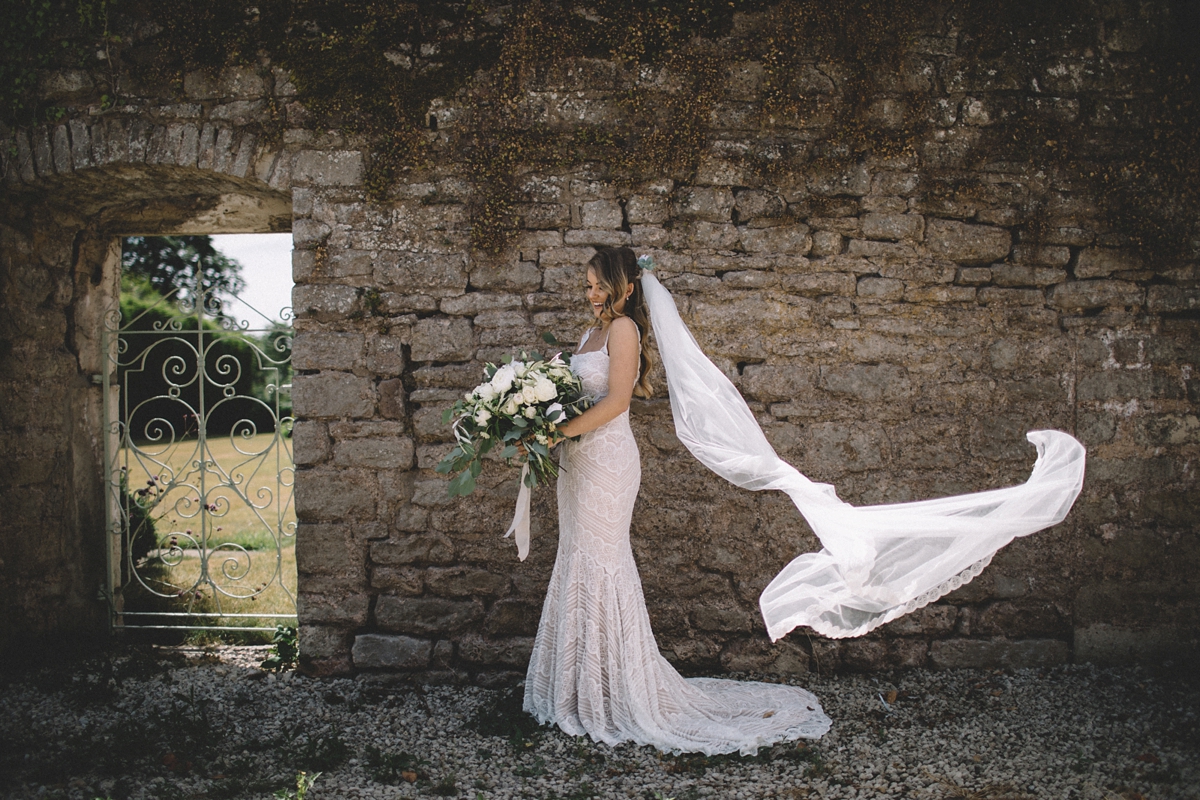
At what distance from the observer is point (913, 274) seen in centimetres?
407

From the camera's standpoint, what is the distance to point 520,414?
10.3 ft

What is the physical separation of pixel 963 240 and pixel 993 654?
2.36 metres

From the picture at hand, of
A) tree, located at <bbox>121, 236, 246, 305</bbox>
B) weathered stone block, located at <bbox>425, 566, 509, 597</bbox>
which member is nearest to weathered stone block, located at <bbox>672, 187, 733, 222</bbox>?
weathered stone block, located at <bbox>425, 566, 509, 597</bbox>

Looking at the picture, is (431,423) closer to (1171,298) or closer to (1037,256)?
(1037,256)

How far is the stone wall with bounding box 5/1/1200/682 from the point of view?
398cm

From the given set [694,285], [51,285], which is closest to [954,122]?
[694,285]

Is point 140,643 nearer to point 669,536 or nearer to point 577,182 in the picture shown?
point 669,536

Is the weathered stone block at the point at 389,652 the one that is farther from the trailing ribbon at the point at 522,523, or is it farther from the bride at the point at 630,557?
the trailing ribbon at the point at 522,523

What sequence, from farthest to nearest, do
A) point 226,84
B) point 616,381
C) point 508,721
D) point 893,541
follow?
point 226,84
point 508,721
point 616,381
point 893,541

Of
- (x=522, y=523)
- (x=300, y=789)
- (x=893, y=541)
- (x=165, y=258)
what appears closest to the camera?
(x=300, y=789)

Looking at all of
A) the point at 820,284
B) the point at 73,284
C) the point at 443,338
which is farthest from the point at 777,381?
the point at 73,284

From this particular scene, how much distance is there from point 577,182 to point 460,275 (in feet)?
2.71

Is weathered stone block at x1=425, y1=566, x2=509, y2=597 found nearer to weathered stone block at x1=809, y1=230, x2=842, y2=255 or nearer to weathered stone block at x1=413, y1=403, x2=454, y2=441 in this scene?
weathered stone block at x1=413, y1=403, x2=454, y2=441

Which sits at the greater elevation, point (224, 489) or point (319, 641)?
point (224, 489)
